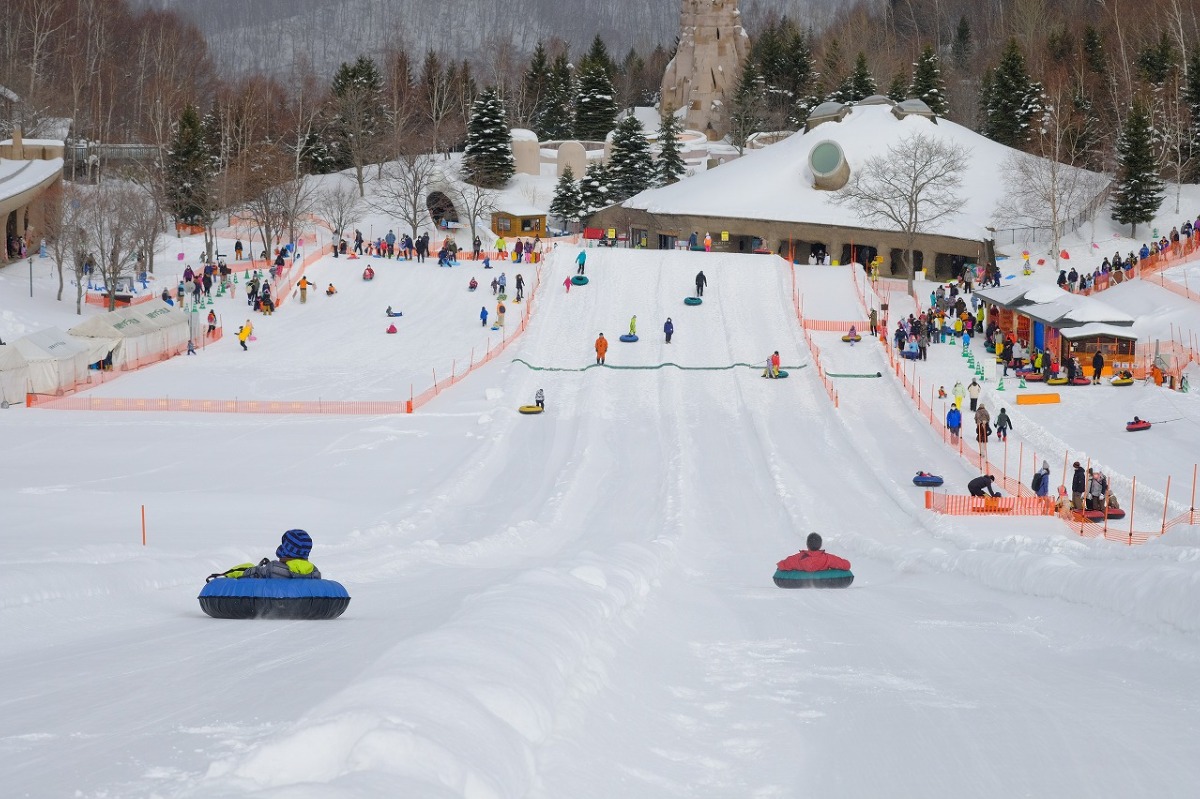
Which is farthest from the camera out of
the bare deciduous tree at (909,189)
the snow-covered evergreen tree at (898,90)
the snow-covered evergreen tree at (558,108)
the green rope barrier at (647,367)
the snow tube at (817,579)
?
the snow-covered evergreen tree at (558,108)

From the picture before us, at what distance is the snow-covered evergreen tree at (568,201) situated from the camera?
6869 cm

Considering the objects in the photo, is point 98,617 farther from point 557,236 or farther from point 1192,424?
point 557,236

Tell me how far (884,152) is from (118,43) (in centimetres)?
6938

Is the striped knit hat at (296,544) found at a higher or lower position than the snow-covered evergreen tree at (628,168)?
lower

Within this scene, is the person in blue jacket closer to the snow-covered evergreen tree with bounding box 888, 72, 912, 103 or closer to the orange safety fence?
the orange safety fence

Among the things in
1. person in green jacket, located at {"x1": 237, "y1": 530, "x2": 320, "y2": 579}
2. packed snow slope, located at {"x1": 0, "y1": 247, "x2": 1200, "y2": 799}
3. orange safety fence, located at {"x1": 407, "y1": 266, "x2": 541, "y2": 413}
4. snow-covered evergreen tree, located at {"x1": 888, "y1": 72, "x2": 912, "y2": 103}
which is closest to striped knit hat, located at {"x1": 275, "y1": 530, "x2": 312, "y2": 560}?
person in green jacket, located at {"x1": 237, "y1": 530, "x2": 320, "y2": 579}

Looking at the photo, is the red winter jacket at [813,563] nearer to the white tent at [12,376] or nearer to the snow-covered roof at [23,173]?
the white tent at [12,376]

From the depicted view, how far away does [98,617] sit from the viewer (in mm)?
10797

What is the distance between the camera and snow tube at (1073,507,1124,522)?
21.2m

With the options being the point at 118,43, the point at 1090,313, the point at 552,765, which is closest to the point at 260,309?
the point at 1090,313

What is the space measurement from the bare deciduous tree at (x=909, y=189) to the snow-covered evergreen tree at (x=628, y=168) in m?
15.6

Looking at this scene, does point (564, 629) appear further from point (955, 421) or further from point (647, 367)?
point (647, 367)

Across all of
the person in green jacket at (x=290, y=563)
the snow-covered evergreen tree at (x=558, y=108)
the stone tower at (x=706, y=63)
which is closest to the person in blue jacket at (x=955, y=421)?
the person in green jacket at (x=290, y=563)

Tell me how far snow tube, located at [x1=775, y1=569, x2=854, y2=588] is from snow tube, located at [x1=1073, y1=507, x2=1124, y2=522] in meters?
7.98
